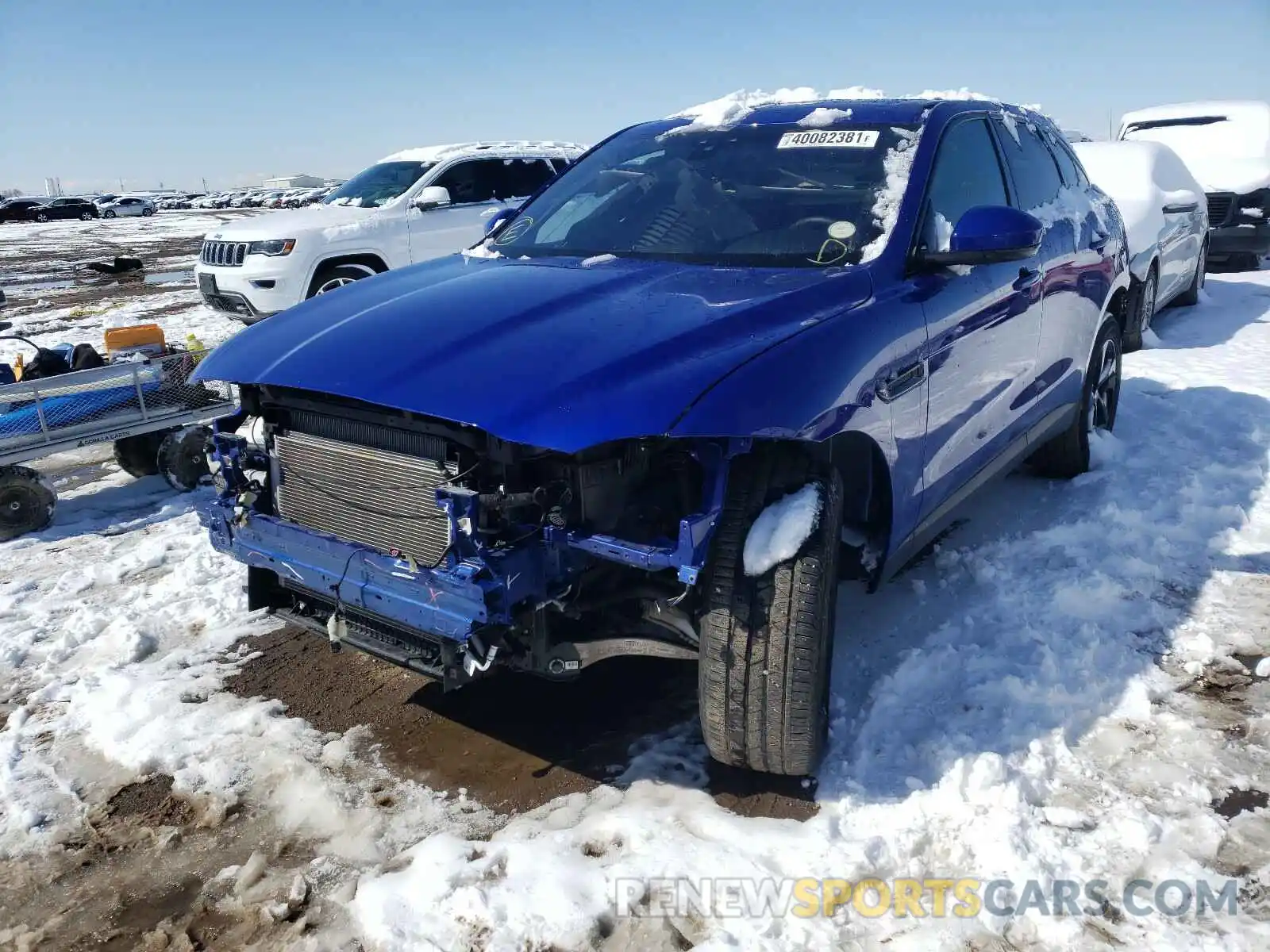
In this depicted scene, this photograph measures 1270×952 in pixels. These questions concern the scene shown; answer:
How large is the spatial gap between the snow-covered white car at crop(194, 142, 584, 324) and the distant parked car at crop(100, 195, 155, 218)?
193 feet

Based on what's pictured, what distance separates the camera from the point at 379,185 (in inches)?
427

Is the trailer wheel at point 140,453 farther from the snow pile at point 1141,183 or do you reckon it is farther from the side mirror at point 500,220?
the snow pile at point 1141,183

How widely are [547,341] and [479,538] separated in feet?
1.91

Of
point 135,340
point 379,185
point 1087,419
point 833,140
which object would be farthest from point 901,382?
point 379,185

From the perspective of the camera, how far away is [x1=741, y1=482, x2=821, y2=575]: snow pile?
2.65 meters

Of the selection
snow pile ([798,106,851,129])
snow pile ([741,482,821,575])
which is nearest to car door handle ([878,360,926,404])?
snow pile ([741,482,821,575])

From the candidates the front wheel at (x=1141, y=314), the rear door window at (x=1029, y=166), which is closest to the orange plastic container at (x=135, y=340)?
the rear door window at (x=1029, y=166)

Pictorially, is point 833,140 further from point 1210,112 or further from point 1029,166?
point 1210,112

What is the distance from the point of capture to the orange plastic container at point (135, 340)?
6512mm

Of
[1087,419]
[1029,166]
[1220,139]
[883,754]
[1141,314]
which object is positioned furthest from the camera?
[1220,139]

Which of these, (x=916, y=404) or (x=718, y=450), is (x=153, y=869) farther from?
(x=916, y=404)

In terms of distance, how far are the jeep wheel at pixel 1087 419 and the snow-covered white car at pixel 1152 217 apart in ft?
8.14

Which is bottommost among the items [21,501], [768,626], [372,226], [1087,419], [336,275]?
[21,501]

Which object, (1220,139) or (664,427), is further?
(1220,139)
